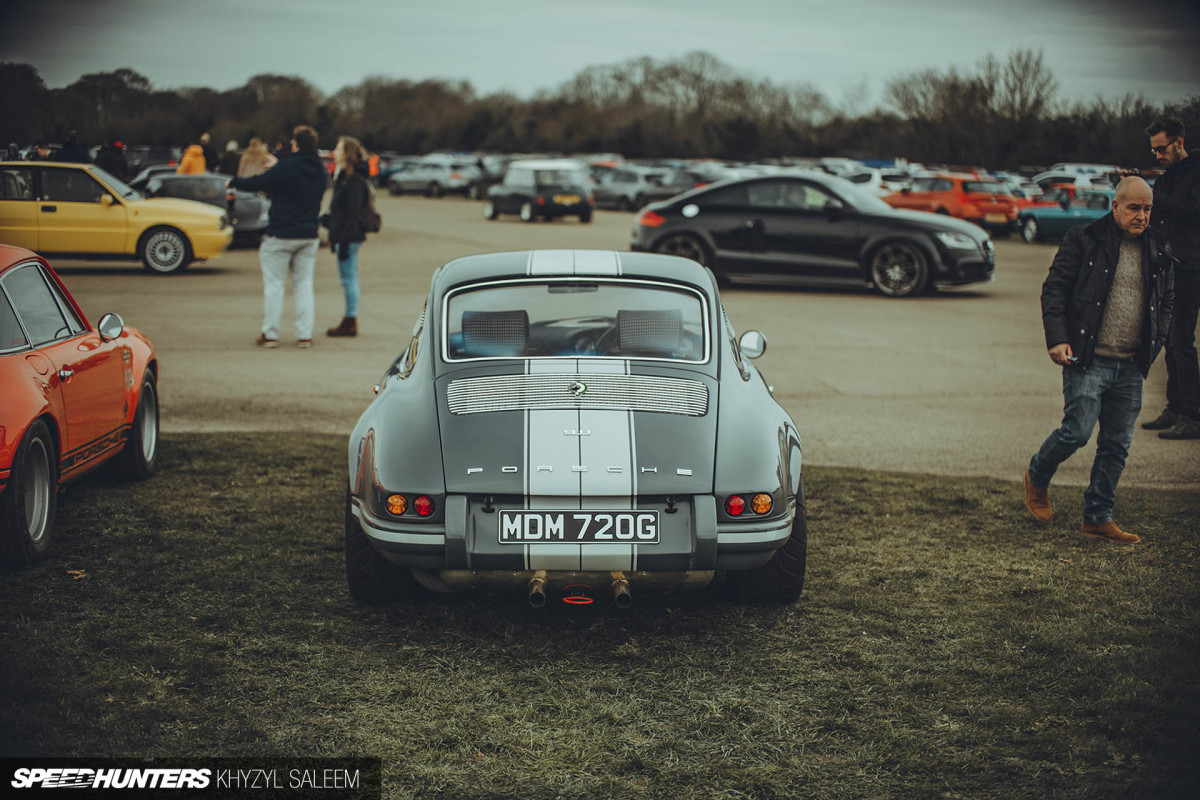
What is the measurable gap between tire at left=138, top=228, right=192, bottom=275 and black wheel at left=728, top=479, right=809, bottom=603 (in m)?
14.5

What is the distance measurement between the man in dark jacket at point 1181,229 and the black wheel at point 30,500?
21.1 ft

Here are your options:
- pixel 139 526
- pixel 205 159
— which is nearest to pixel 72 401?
pixel 139 526

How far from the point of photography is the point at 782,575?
4777 millimetres

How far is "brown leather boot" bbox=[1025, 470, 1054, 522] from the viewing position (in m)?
6.21

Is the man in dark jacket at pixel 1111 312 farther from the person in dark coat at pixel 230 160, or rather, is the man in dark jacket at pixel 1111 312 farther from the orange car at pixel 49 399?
the person in dark coat at pixel 230 160

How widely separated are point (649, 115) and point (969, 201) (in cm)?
6346

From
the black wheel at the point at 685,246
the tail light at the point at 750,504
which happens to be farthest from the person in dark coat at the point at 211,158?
the tail light at the point at 750,504

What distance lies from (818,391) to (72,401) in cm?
617

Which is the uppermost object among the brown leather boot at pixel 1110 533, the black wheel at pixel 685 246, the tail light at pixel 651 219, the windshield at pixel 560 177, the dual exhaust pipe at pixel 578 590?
the windshield at pixel 560 177

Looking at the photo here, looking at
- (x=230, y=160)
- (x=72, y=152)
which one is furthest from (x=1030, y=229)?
(x=72, y=152)

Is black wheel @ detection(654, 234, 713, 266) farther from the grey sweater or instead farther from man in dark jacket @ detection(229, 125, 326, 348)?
the grey sweater

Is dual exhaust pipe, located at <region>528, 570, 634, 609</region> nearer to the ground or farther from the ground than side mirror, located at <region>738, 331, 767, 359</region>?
nearer to the ground

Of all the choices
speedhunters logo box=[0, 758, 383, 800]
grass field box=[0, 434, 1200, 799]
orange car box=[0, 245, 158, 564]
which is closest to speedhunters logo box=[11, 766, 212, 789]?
speedhunters logo box=[0, 758, 383, 800]

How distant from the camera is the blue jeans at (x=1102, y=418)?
577 cm
